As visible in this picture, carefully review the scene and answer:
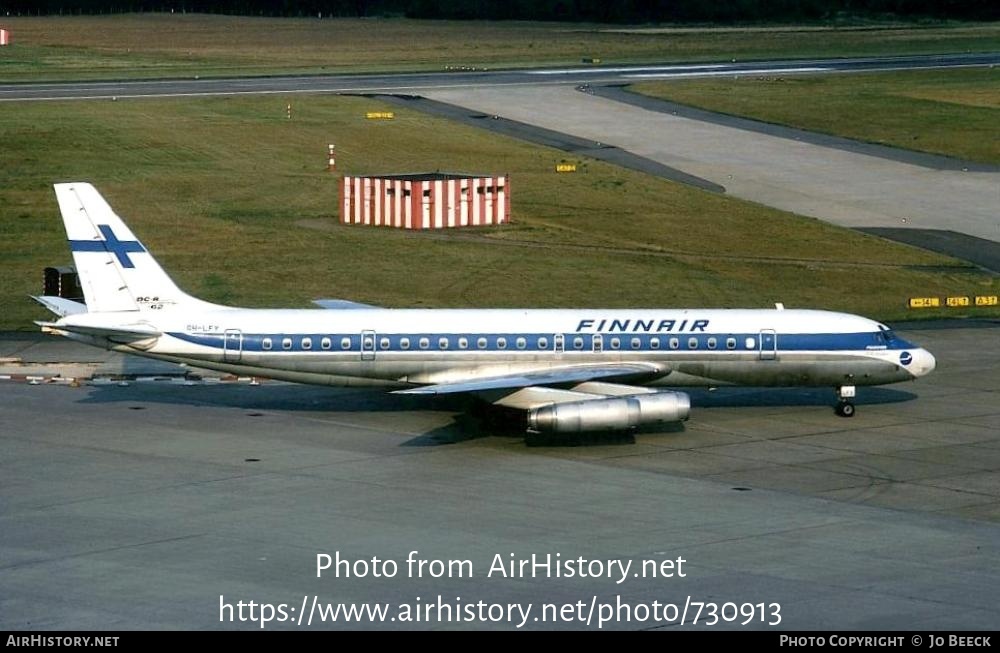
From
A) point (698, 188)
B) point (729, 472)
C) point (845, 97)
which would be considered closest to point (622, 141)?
point (698, 188)

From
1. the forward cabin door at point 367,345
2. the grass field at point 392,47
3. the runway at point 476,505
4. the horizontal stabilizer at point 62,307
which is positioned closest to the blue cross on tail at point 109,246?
the horizontal stabilizer at point 62,307

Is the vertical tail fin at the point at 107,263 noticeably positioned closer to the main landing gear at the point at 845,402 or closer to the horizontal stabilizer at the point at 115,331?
the horizontal stabilizer at the point at 115,331

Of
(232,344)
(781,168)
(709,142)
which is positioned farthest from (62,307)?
(709,142)

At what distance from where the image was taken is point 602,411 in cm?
4625

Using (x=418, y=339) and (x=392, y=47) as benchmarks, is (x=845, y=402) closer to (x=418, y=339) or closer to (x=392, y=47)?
(x=418, y=339)

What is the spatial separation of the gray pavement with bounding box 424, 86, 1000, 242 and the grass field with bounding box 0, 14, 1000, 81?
33403 millimetres

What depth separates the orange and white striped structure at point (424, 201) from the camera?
82750 millimetres

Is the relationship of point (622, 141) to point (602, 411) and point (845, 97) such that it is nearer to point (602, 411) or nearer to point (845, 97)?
point (845, 97)

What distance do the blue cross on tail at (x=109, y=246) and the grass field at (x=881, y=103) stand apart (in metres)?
73.1

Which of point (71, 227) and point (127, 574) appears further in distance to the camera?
point (71, 227)

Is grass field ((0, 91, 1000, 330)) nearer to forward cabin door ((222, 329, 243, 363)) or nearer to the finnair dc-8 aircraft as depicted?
the finnair dc-8 aircraft

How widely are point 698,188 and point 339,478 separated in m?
56.6

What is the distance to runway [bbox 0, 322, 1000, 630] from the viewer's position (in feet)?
107

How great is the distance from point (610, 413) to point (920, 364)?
37.3 ft
